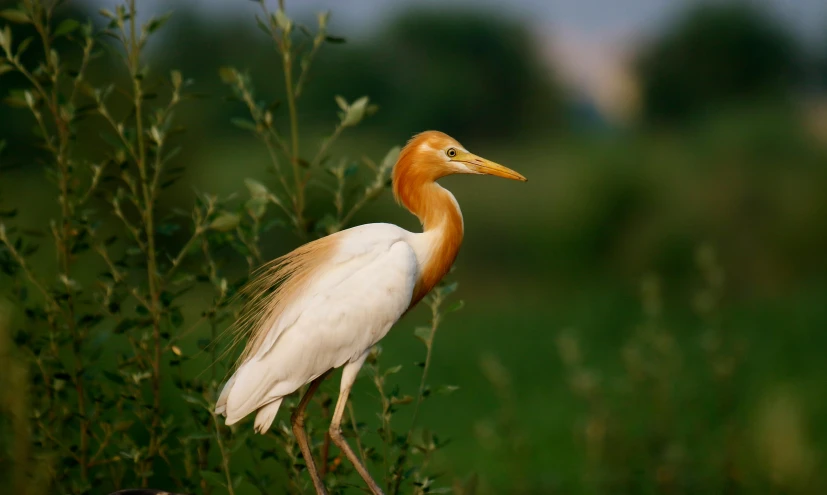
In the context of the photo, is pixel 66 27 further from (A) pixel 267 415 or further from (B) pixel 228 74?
(A) pixel 267 415

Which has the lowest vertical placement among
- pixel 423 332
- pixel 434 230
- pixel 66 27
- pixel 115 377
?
pixel 115 377

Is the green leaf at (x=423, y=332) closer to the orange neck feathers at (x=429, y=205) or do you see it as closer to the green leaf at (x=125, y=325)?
the orange neck feathers at (x=429, y=205)

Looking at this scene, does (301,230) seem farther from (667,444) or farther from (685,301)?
(685,301)

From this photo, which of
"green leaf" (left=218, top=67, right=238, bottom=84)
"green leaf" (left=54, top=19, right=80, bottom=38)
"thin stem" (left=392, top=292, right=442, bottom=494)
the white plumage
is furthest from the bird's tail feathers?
"green leaf" (left=54, top=19, right=80, bottom=38)

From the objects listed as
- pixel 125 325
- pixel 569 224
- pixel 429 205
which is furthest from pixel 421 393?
pixel 569 224

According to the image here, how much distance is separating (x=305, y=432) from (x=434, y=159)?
20.6 inches

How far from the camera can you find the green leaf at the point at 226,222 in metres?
1.55

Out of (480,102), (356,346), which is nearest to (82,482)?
(356,346)

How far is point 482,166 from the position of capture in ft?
5.31

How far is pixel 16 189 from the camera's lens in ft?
12.4

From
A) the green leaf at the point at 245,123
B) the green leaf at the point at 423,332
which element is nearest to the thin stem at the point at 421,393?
the green leaf at the point at 423,332

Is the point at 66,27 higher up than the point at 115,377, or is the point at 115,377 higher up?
the point at 66,27

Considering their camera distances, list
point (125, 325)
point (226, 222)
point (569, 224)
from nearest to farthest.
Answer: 1. point (226, 222)
2. point (125, 325)
3. point (569, 224)

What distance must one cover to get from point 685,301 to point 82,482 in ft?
19.9
